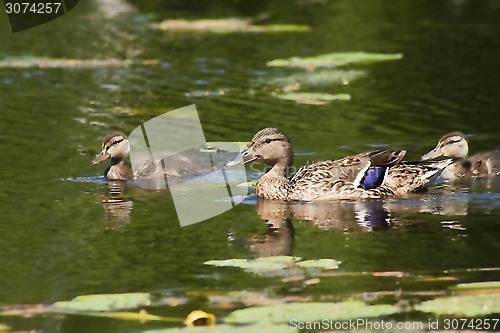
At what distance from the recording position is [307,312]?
24.8ft

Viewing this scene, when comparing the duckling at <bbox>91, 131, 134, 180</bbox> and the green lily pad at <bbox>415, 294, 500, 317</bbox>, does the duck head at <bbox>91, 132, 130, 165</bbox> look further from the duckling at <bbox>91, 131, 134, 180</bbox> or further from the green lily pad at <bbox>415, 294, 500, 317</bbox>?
the green lily pad at <bbox>415, 294, 500, 317</bbox>

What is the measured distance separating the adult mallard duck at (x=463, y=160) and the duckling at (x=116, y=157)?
3.12 m

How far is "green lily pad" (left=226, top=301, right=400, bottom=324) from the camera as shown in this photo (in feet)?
24.5

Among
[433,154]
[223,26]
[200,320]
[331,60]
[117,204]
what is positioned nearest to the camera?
[200,320]

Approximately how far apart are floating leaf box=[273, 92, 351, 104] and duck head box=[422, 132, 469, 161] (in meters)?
3.42

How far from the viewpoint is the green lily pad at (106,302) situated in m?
7.79

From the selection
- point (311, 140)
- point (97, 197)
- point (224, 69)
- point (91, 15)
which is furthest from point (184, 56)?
point (97, 197)

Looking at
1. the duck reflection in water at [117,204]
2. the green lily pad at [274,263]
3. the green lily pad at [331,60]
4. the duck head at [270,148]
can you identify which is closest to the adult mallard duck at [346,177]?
the duck head at [270,148]

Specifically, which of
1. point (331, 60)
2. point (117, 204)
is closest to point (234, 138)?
point (117, 204)

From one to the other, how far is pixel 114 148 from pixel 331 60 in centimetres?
688

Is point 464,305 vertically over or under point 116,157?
over

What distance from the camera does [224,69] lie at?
18312 mm

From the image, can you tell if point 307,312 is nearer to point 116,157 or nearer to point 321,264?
point 321,264

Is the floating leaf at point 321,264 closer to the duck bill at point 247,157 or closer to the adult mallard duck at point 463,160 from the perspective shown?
the duck bill at point 247,157
